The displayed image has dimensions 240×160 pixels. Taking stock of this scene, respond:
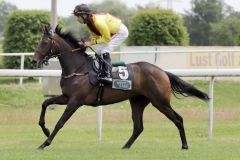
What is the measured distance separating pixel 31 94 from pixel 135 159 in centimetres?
890

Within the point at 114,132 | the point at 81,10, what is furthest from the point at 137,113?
the point at 114,132

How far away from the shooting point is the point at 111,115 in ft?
47.0

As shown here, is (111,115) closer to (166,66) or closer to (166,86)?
(166,86)

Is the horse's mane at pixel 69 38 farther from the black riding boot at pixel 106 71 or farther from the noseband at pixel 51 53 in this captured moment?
the black riding boot at pixel 106 71

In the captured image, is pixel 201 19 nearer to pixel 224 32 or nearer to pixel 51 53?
pixel 224 32

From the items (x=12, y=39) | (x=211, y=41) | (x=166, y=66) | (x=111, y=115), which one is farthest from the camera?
(x=211, y=41)

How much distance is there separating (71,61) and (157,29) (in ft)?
53.8

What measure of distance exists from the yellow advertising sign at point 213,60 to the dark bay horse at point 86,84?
9497mm

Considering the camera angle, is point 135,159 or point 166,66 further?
point 166,66

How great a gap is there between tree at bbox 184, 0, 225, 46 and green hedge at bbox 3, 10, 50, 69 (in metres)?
40.2

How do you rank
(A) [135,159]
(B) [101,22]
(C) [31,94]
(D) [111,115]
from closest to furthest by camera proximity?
(A) [135,159] → (B) [101,22] → (D) [111,115] → (C) [31,94]

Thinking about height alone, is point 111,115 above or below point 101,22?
below

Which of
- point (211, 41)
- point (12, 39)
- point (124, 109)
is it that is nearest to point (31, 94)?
point (124, 109)

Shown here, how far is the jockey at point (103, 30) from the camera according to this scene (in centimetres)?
1007
